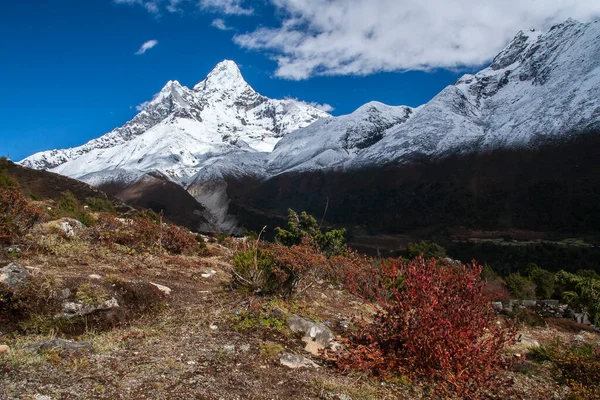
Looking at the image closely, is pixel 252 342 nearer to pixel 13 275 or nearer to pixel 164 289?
pixel 164 289

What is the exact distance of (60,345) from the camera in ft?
13.3

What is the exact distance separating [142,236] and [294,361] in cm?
768

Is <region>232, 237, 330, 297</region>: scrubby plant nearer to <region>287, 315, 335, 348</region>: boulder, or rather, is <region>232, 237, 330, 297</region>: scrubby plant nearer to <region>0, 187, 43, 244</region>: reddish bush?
<region>287, 315, 335, 348</region>: boulder

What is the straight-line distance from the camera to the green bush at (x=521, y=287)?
17.2 m

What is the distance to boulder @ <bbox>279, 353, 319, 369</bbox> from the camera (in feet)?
15.2

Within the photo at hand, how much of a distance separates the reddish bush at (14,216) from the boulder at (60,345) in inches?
182

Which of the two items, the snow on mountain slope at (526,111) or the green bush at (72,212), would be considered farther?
the snow on mountain slope at (526,111)

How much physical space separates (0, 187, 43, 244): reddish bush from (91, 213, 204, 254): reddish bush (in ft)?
5.10

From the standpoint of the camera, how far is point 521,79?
654 feet

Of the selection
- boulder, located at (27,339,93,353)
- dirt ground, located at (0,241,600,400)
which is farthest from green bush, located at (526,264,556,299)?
boulder, located at (27,339,93,353)

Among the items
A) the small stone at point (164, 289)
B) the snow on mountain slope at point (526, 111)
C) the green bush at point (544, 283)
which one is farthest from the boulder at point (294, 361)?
the snow on mountain slope at point (526, 111)

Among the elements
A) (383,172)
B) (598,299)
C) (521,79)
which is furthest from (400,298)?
(521,79)

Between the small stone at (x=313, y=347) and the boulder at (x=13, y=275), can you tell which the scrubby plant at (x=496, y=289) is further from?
the boulder at (x=13, y=275)

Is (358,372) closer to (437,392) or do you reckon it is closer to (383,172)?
(437,392)
